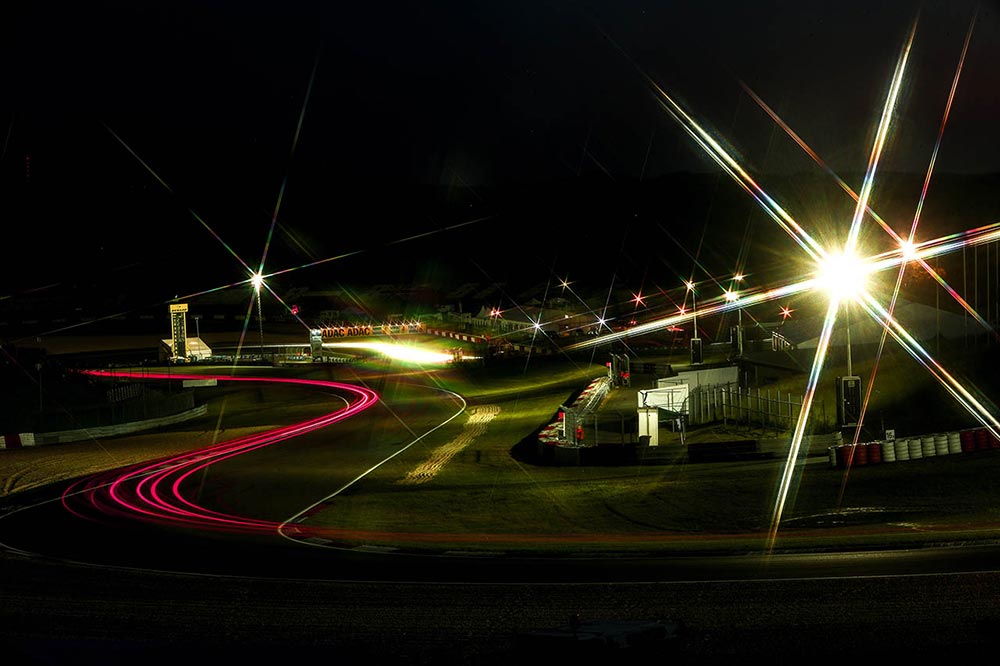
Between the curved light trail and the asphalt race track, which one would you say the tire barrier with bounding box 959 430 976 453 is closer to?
the asphalt race track

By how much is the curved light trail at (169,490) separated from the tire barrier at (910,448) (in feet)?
46.2

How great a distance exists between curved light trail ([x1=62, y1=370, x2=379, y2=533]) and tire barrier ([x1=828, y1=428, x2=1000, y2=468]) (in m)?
14.1

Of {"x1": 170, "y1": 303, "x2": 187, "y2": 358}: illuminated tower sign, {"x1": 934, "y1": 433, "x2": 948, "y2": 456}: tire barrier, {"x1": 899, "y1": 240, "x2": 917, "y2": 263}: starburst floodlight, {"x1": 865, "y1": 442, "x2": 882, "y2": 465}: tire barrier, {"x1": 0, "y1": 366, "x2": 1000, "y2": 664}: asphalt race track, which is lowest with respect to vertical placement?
{"x1": 0, "y1": 366, "x2": 1000, "y2": 664}: asphalt race track

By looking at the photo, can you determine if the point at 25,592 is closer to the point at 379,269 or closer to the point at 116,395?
the point at 116,395

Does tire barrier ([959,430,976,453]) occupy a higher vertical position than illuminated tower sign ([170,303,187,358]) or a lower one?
lower

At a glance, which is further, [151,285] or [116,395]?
[151,285]

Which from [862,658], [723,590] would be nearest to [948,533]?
[723,590]

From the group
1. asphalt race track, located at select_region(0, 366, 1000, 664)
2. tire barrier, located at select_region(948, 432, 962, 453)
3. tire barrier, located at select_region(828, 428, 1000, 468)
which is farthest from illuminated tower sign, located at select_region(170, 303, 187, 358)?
tire barrier, located at select_region(948, 432, 962, 453)

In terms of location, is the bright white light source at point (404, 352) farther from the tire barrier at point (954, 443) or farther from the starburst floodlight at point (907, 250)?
the tire barrier at point (954, 443)

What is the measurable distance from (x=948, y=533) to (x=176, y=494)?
17.8 meters

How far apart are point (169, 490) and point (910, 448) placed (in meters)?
19.7

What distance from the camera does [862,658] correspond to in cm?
842

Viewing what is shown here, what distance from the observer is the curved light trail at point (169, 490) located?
58.5 feet

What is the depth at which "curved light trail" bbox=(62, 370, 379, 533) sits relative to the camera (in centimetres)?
1783
